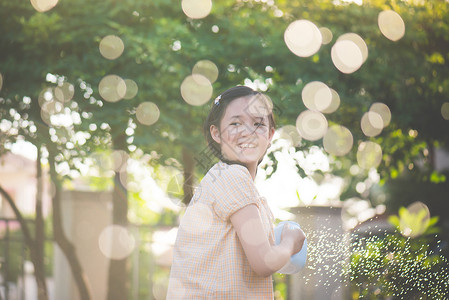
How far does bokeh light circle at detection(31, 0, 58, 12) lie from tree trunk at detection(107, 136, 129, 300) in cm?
192

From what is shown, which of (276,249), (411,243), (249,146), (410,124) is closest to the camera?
(276,249)

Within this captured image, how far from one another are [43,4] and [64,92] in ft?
2.79

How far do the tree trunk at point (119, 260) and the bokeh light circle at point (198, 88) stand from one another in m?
1.67

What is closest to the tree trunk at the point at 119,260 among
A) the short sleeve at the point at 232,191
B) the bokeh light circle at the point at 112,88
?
the bokeh light circle at the point at 112,88

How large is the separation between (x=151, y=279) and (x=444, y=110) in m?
4.53

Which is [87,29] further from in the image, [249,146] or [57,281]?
[57,281]

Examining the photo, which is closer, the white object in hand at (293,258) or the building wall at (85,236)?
the white object in hand at (293,258)

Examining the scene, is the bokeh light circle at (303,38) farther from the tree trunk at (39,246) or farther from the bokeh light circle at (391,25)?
the tree trunk at (39,246)

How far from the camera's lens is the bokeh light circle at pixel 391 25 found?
16.9ft

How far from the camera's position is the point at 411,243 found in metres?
2.68

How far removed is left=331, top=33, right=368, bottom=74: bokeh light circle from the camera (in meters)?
4.68

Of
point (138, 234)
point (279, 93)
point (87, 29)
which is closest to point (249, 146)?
point (279, 93)

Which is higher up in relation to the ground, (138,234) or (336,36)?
(336,36)

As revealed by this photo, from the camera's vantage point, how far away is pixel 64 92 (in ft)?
14.8
